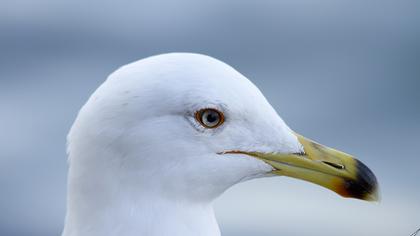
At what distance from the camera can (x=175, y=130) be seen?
222 cm

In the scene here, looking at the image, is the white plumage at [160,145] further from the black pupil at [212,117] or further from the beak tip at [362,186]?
the beak tip at [362,186]

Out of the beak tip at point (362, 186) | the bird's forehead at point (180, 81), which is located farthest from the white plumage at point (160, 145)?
the beak tip at point (362, 186)

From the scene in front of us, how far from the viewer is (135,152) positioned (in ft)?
7.18

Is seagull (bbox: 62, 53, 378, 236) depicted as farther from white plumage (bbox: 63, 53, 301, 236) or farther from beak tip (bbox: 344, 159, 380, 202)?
beak tip (bbox: 344, 159, 380, 202)

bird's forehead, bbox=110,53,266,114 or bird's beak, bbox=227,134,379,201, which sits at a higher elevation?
bird's forehead, bbox=110,53,266,114

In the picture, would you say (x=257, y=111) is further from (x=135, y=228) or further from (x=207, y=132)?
(x=135, y=228)

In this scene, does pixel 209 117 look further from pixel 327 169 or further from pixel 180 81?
pixel 327 169

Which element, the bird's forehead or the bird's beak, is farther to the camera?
the bird's beak

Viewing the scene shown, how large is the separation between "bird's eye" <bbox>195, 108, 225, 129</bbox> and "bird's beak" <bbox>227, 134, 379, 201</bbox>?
171 millimetres

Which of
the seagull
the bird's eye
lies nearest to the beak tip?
the seagull

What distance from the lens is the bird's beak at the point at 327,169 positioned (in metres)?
Answer: 2.33

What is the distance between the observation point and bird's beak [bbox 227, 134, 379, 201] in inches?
91.6

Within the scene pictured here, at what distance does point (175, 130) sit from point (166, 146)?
0.05 meters

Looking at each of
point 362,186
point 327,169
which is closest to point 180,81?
point 327,169
